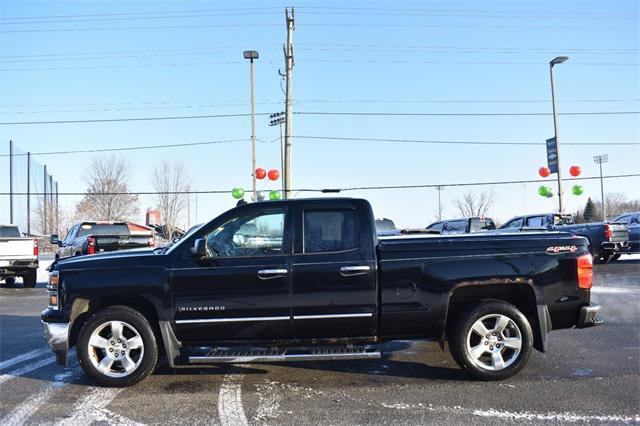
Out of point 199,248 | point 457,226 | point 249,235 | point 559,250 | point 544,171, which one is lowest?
point 559,250

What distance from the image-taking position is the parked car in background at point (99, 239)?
546 inches

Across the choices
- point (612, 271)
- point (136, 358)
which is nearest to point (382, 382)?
point (136, 358)

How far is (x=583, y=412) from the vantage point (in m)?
4.38

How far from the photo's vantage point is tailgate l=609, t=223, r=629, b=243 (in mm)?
16891

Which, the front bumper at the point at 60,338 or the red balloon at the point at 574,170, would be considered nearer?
the front bumper at the point at 60,338

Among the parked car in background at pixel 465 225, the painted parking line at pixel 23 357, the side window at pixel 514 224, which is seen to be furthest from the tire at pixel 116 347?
the side window at pixel 514 224

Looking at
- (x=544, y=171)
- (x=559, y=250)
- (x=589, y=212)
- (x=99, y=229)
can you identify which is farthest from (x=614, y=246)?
(x=589, y=212)

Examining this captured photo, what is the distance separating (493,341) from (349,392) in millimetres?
1538

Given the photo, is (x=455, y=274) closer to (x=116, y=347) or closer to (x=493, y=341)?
(x=493, y=341)

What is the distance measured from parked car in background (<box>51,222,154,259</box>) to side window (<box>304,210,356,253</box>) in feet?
32.6

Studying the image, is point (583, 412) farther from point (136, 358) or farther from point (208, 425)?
point (136, 358)

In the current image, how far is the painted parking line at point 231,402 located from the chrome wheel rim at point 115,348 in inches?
35.6

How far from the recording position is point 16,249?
1540 centimetres

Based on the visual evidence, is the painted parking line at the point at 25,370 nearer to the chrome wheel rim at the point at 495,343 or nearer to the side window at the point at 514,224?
the chrome wheel rim at the point at 495,343
